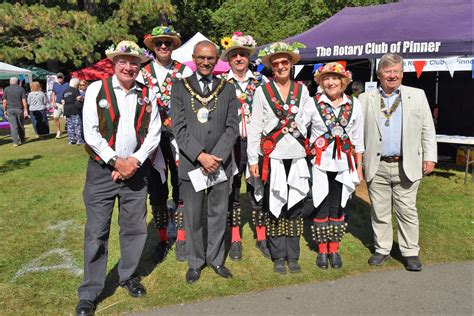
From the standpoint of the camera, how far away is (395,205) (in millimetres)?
3805

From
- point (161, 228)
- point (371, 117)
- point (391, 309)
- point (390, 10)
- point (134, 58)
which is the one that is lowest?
point (391, 309)

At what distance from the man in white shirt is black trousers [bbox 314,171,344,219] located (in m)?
1.59

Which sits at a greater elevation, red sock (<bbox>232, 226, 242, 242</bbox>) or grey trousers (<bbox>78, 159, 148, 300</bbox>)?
grey trousers (<bbox>78, 159, 148, 300</bbox>)

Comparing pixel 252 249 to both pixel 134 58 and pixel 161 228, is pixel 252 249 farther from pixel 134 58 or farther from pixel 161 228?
pixel 134 58

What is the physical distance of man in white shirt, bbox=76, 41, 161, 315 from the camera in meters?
3.01

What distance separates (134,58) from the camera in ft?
10.2

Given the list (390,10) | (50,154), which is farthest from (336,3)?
(50,154)

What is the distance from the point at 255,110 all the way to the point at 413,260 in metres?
2.00

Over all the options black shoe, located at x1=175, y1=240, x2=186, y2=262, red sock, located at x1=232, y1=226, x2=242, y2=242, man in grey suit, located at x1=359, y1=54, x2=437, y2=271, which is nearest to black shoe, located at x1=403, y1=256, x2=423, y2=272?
man in grey suit, located at x1=359, y1=54, x2=437, y2=271

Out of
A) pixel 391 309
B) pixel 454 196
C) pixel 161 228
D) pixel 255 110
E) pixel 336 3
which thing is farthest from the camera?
pixel 336 3

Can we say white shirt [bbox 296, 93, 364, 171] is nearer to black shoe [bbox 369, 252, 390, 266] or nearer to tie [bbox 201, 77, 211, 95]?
tie [bbox 201, 77, 211, 95]

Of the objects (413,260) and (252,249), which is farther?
(252,249)

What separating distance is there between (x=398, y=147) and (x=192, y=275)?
214 centimetres

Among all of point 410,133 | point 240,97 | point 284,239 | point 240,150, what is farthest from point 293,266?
point 240,97
